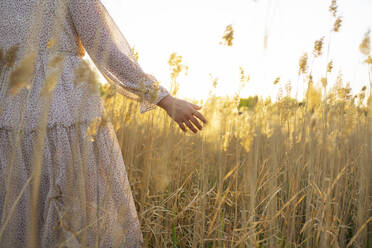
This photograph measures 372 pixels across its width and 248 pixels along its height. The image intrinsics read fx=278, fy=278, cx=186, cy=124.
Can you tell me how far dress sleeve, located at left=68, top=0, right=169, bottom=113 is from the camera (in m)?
1.00

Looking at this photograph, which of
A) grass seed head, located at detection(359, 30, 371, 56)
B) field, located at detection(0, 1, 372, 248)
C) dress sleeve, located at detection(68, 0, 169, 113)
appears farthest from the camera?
grass seed head, located at detection(359, 30, 371, 56)

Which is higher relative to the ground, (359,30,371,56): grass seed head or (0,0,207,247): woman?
(359,30,371,56): grass seed head

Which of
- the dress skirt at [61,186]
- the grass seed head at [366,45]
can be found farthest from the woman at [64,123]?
the grass seed head at [366,45]

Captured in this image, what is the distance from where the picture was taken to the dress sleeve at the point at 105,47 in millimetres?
998

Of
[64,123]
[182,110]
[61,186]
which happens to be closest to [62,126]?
[64,123]

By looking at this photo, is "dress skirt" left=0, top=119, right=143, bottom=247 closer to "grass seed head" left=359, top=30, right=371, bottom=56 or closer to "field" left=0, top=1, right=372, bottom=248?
"field" left=0, top=1, right=372, bottom=248

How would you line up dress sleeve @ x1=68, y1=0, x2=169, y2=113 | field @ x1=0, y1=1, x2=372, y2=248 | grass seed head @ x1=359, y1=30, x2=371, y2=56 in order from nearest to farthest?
field @ x1=0, y1=1, x2=372, y2=248
dress sleeve @ x1=68, y1=0, x2=169, y2=113
grass seed head @ x1=359, y1=30, x2=371, y2=56

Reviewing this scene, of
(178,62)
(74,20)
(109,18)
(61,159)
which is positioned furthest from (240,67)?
(61,159)

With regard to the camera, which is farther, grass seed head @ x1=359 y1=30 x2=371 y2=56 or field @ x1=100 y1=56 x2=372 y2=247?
grass seed head @ x1=359 y1=30 x2=371 y2=56

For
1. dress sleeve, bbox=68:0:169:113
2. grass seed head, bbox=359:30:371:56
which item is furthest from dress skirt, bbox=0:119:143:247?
grass seed head, bbox=359:30:371:56

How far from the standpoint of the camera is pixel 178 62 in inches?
41.0

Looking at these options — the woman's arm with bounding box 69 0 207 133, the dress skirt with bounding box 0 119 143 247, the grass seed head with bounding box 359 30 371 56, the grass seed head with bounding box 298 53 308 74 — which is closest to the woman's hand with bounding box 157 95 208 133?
the woman's arm with bounding box 69 0 207 133

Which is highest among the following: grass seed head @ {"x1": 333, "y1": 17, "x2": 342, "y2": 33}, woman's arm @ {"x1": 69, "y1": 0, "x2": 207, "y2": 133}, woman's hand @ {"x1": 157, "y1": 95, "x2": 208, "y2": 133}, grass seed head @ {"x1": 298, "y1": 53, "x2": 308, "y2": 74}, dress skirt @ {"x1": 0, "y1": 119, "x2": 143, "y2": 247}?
grass seed head @ {"x1": 333, "y1": 17, "x2": 342, "y2": 33}

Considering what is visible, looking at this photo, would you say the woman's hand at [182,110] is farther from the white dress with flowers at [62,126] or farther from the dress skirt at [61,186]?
the dress skirt at [61,186]
